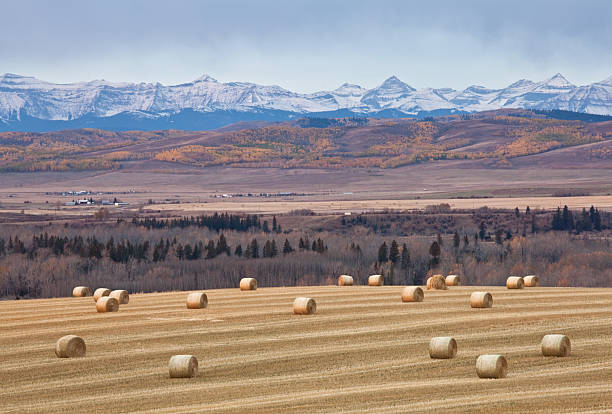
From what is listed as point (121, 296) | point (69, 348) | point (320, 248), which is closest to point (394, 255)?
point (320, 248)

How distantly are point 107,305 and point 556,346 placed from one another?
21.8 meters

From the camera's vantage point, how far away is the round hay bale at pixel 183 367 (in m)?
30.5

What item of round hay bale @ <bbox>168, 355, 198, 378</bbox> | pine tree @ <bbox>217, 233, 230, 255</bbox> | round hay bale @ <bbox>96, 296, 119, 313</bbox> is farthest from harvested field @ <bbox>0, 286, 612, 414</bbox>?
pine tree @ <bbox>217, 233, 230, 255</bbox>

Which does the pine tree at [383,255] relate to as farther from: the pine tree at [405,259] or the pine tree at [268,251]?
the pine tree at [268,251]

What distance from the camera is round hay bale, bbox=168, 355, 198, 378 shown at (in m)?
30.5

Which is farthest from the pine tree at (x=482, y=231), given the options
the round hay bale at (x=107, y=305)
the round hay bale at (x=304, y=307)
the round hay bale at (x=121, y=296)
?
the round hay bale at (x=304, y=307)

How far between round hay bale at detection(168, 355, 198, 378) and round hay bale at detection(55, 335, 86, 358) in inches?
203

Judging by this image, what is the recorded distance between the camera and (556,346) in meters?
31.4

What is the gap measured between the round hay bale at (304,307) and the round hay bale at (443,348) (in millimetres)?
11729

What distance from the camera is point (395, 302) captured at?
47.9 m

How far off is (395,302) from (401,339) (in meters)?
10.6

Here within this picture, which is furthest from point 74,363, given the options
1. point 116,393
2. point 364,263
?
point 364,263

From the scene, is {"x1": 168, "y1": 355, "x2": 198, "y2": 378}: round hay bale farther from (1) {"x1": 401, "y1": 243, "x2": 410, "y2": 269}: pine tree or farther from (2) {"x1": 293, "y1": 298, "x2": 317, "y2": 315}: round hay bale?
(1) {"x1": 401, "y1": 243, "x2": 410, "y2": 269}: pine tree

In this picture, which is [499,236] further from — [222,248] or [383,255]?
[222,248]
